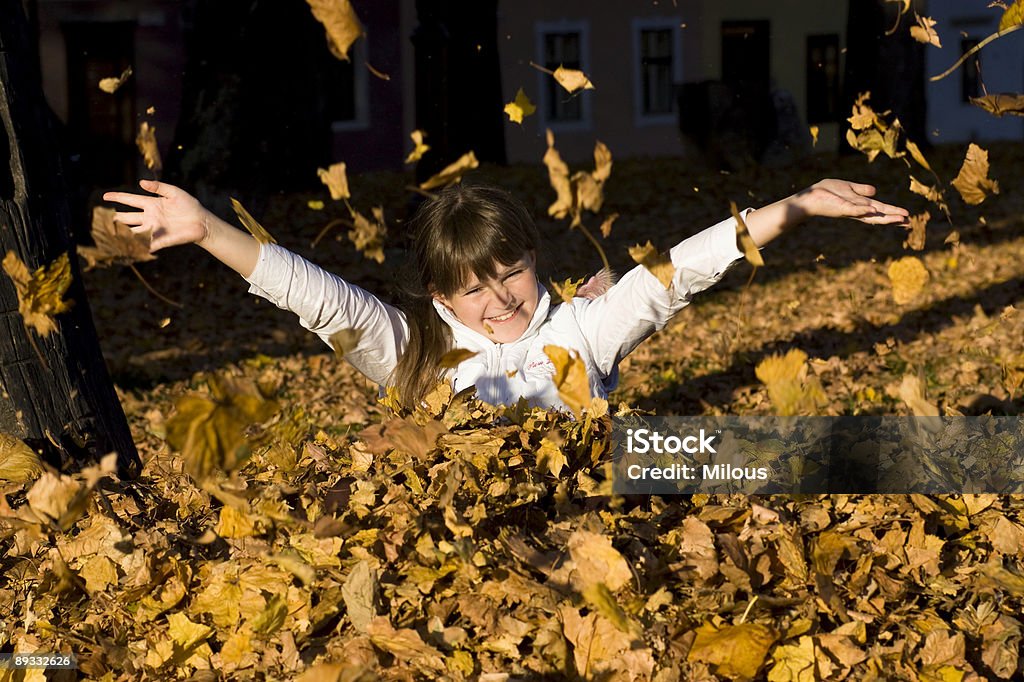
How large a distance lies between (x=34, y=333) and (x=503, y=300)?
1.55 meters

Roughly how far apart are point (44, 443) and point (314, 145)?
13.3 meters

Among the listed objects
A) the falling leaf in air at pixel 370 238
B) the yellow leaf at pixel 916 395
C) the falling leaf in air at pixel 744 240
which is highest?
the falling leaf in air at pixel 744 240

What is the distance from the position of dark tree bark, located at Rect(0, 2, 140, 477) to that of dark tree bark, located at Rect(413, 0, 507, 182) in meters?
7.22

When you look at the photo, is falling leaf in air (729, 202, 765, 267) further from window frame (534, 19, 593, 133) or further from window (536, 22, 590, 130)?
window (536, 22, 590, 130)

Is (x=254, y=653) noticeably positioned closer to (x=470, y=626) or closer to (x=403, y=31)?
(x=470, y=626)

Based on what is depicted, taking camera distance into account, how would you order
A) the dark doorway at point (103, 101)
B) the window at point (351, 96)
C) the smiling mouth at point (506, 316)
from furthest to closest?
the window at point (351, 96)
the dark doorway at point (103, 101)
the smiling mouth at point (506, 316)

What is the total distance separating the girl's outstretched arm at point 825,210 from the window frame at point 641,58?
2177 centimetres

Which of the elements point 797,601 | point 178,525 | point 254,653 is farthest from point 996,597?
point 178,525

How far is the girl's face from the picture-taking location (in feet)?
11.7

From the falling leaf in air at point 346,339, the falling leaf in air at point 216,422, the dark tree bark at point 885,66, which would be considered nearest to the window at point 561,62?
the dark tree bark at point 885,66

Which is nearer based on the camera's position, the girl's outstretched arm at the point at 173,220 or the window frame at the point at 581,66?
the girl's outstretched arm at the point at 173,220

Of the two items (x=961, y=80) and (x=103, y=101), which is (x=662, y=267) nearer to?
(x=103, y=101)

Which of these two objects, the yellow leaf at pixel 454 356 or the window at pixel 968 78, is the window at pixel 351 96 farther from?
the yellow leaf at pixel 454 356

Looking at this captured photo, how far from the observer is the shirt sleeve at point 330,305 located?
328 centimetres
